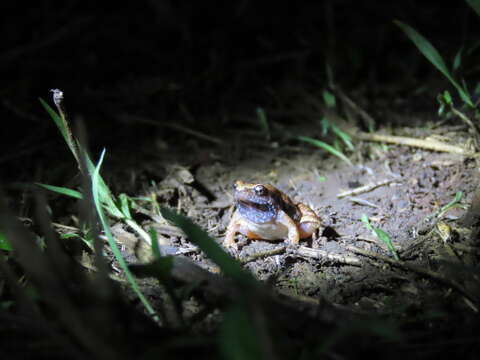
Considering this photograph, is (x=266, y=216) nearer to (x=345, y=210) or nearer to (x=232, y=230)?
(x=232, y=230)

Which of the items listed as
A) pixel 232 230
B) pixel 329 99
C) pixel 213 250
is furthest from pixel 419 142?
pixel 213 250

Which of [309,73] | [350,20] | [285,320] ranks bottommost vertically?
[285,320]

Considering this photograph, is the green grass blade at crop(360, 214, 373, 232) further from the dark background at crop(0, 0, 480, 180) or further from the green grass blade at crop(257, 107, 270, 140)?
the dark background at crop(0, 0, 480, 180)

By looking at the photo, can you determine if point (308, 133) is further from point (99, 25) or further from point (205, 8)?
point (99, 25)

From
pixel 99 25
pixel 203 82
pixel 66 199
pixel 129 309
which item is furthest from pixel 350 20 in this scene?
pixel 129 309

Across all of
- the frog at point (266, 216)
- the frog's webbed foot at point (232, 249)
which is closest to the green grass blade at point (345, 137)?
the frog at point (266, 216)

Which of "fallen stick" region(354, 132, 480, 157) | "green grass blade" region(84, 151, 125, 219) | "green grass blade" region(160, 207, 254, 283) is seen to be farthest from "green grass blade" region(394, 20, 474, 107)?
"green grass blade" region(84, 151, 125, 219)
